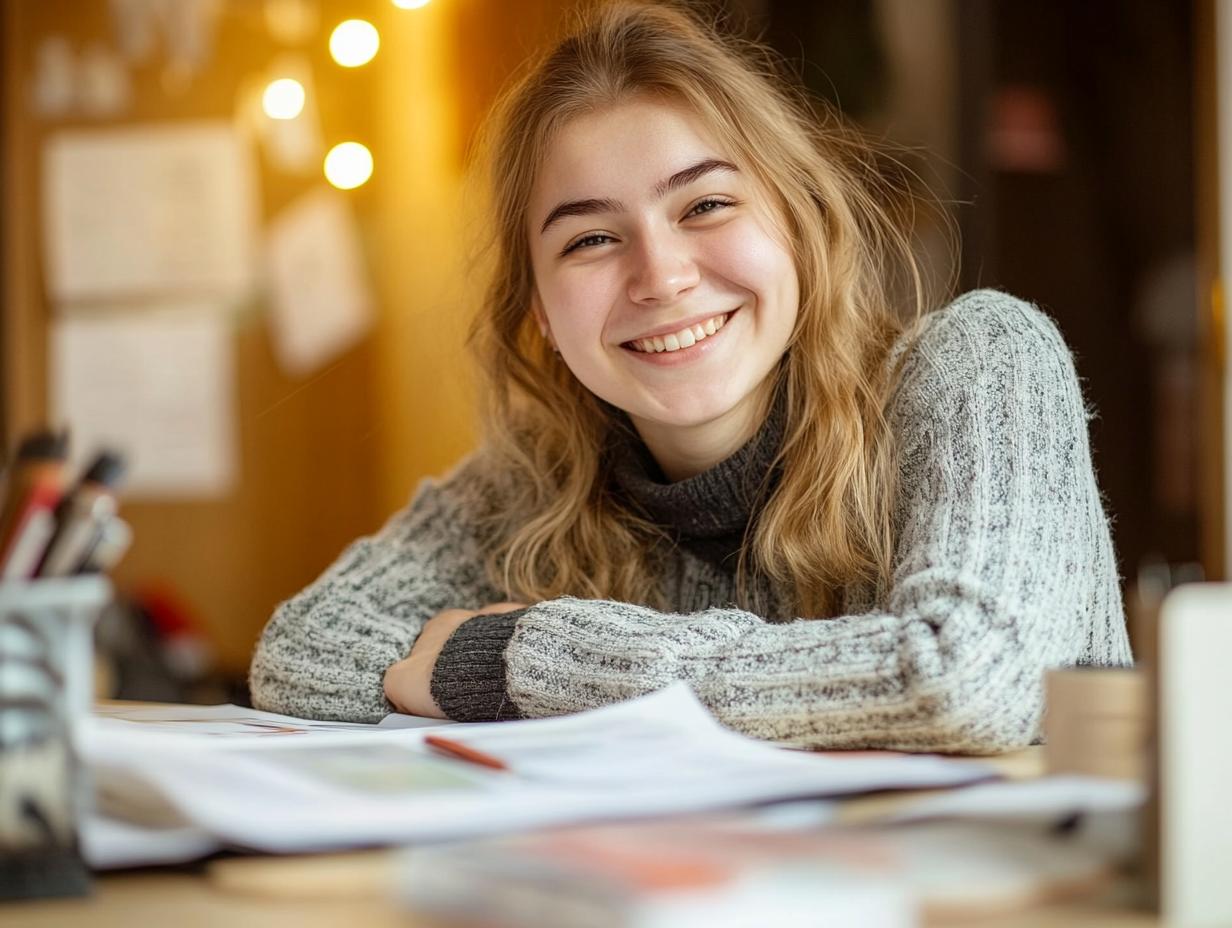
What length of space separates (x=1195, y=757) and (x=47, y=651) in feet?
1.33

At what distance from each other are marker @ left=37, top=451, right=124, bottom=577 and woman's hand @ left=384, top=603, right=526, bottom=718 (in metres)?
0.57

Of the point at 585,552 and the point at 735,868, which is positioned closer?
the point at 735,868

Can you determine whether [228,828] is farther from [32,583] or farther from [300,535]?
[300,535]

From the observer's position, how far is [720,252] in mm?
1282

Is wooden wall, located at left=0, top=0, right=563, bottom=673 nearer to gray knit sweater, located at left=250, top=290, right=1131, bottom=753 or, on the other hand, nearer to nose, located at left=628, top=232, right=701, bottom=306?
gray knit sweater, located at left=250, top=290, right=1131, bottom=753

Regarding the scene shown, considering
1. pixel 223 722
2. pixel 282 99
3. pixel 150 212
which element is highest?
Result: pixel 282 99

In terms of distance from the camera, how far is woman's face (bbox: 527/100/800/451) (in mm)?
1275

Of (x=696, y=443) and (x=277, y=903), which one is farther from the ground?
(x=696, y=443)

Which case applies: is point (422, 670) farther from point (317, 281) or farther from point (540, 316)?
point (317, 281)

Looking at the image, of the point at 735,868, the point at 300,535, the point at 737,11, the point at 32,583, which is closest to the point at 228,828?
the point at 32,583

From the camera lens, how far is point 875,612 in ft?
→ 3.28

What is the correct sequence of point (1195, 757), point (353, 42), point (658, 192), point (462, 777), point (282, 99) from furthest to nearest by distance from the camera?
point (282, 99) < point (353, 42) < point (658, 192) < point (462, 777) < point (1195, 757)

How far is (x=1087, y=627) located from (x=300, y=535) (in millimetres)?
2368

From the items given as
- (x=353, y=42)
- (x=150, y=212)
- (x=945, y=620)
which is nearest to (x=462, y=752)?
(x=945, y=620)
